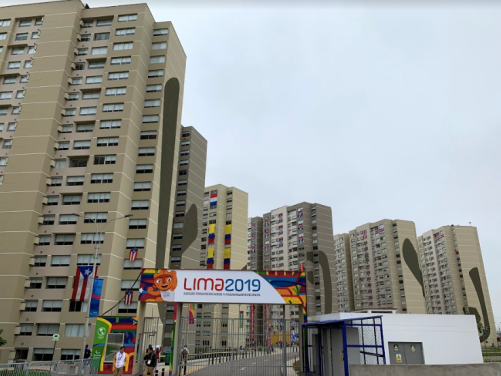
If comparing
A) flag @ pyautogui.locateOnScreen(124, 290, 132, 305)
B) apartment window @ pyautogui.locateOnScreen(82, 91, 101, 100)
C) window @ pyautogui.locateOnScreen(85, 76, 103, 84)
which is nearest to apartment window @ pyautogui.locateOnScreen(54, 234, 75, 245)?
flag @ pyautogui.locateOnScreen(124, 290, 132, 305)

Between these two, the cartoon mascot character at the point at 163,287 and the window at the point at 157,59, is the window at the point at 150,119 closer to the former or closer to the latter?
the window at the point at 157,59

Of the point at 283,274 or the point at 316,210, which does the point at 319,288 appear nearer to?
the point at 316,210

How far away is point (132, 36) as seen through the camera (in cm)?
5856

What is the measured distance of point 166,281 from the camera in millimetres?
23781

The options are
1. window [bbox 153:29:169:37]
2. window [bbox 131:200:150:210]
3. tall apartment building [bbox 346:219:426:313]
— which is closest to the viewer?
window [bbox 131:200:150:210]

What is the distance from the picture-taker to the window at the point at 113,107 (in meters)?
54.8

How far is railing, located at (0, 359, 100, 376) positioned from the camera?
21.1 meters

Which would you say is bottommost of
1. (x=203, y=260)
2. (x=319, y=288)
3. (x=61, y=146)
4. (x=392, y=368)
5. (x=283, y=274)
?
(x=392, y=368)

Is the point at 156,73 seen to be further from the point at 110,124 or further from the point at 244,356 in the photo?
the point at 244,356

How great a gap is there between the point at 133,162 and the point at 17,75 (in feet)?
76.8

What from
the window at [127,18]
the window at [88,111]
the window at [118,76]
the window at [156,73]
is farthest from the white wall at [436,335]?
the window at [127,18]

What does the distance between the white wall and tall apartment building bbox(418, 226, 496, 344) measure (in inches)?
4367

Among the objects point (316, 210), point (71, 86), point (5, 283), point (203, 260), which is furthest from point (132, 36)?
point (316, 210)

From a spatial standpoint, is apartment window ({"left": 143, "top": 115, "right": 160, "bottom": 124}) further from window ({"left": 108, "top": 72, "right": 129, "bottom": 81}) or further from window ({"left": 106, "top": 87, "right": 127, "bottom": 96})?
window ({"left": 108, "top": 72, "right": 129, "bottom": 81})
